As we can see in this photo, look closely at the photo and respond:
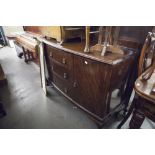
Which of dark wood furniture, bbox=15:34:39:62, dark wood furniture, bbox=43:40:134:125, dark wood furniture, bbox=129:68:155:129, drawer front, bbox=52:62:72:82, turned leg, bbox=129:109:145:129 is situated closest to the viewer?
dark wood furniture, bbox=129:68:155:129

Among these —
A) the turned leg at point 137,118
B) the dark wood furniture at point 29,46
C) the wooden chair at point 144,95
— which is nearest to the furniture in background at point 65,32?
the dark wood furniture at point 29,46

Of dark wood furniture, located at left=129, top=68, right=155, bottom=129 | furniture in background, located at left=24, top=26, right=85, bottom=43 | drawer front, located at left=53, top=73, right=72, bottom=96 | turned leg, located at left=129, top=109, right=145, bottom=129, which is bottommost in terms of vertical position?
drawer front, located at left=53, top=73, right=72, bottom=96

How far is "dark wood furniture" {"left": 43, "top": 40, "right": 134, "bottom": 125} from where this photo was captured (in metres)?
1.17

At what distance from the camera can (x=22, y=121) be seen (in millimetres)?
1717

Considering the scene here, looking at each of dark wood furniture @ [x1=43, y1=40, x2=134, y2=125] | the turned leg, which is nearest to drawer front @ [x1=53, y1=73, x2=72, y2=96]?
dark wood furniture @ [x1=43, y1=40, x2=134, y2=125]

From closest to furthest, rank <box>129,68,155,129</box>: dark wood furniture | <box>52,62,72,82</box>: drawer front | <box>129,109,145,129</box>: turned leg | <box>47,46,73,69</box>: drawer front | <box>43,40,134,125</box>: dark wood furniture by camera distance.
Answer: <box>129,68,155,129</box>: dark wood furniture, <box>129,109,145,129</box>: turned leg, <box>43,40,134,125</box>: dark wood furniture, <box>47,46,73,69</box>: drawer front, <box>52,62,72,82</box>: drawer front

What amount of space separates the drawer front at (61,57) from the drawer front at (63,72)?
72 mm

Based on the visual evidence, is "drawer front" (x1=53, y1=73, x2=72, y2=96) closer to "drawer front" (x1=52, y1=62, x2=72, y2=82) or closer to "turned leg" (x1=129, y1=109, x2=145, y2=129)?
"drawer front" (x1=52, y1=62, x2=72, y2=82)

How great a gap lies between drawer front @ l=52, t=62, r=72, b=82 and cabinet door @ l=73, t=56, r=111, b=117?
0.12 metres

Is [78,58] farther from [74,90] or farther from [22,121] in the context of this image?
[22,121]

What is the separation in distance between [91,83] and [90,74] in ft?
0.37

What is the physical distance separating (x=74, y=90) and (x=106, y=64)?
73cm

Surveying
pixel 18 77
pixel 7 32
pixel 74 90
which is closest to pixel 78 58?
pixel 74 90

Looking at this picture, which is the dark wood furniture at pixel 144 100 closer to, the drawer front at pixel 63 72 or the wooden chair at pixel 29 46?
the drawer front at pixel 63 72
